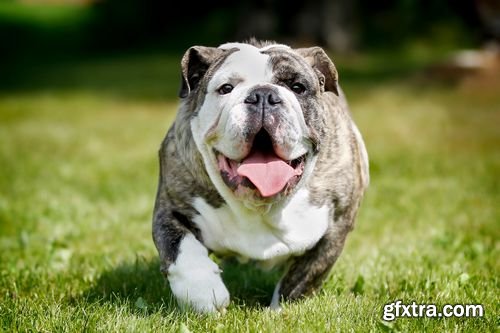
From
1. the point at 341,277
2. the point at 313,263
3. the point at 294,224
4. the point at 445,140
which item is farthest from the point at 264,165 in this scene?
the point at 445,140

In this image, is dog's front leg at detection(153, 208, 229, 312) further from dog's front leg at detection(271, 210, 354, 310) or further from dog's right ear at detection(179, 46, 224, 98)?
dog's right ear at detection(179, 46, 224, 98)

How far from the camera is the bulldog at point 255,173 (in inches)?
132

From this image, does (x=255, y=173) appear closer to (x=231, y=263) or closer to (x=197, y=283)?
(x=197, y=283)

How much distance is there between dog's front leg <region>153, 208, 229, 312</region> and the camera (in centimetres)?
349

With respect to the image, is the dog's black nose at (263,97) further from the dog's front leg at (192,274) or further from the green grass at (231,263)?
the green grass at (231,263)

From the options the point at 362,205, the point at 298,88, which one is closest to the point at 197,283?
the point at 298,88

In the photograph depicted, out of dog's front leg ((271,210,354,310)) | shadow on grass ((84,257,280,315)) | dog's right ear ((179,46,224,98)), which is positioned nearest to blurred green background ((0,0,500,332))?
shadow on grass ((84,257,280,315))

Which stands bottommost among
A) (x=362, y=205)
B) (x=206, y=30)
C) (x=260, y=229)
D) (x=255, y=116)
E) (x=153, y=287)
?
(x=206, y=30)

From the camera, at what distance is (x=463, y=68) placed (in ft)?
49.3

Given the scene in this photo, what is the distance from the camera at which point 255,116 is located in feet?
10.8

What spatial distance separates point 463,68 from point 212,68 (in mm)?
12327

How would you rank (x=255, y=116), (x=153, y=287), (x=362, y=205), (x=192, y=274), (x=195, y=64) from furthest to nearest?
(x=362, y=205)
(x=153, y=287)
(x=195, y=64)
(x=192, y=274)
(x=255, y=116)

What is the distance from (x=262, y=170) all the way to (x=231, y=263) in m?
1.65

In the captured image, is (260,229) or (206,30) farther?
(206,30)
